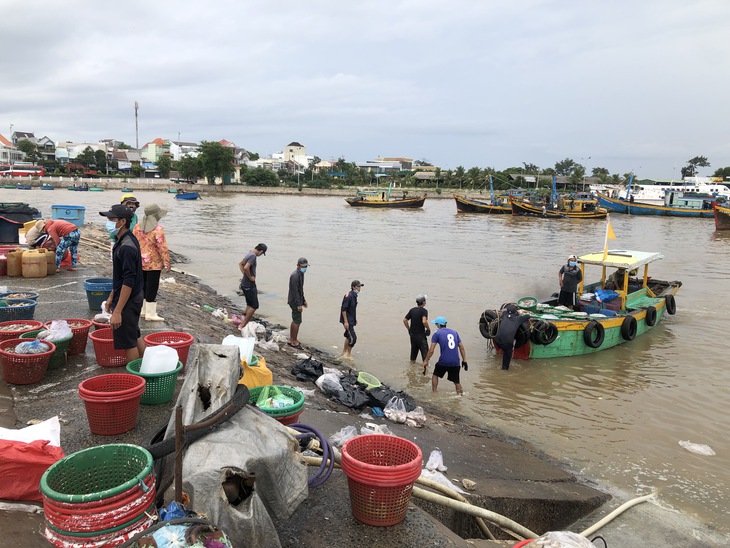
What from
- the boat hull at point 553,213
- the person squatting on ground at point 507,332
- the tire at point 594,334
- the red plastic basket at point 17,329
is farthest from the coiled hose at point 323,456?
the boat hull at point 553,213

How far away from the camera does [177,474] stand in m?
2.56

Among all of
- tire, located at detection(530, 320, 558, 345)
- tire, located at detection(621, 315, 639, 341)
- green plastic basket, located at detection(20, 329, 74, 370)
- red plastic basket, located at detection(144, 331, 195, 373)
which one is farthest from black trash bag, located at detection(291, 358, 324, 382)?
tire, located at detection(621, 315, 639, 341)

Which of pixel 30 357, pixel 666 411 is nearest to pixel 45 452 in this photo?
pixel 30 357

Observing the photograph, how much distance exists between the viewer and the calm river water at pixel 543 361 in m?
6.39

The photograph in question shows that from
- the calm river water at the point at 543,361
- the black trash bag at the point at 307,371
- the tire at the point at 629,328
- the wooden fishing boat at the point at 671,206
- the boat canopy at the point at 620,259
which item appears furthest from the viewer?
the wooden fishing boat at the point at 671,206

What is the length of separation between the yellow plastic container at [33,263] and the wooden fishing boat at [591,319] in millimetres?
8346

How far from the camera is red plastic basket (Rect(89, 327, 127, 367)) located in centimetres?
515

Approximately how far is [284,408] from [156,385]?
4.52ft

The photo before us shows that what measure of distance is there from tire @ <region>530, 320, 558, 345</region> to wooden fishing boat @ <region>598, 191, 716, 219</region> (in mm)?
51835

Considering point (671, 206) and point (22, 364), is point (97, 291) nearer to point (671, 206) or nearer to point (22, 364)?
point (22, 364)

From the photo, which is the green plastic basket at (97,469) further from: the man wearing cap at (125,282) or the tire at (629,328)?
the tire at (629,328)

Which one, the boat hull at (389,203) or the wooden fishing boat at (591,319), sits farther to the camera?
the boat hull at (389,203)

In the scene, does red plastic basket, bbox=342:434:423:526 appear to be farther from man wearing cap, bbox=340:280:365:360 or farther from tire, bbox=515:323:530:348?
tire, bbox=515:323:530:348

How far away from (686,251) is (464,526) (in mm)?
31337
